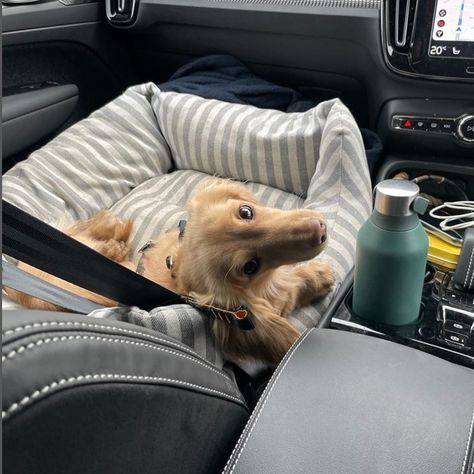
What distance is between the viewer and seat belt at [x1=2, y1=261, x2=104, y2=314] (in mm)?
807

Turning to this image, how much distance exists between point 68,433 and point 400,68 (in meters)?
1.46

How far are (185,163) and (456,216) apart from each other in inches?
35.3

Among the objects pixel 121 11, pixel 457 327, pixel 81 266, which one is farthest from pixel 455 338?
pixel 121 11

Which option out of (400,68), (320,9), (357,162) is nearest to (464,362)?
(357,162)

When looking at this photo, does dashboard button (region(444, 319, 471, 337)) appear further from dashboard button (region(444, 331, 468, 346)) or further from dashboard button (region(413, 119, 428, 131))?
dashboard button (region(413, 119, 428, 131))

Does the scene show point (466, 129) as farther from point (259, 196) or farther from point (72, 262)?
point (72, 262)

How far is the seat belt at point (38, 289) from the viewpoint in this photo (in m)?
0.81

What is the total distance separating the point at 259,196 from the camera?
5.50 ft

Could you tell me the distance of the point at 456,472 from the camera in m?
0.64

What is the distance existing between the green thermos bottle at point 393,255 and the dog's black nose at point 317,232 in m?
0.08

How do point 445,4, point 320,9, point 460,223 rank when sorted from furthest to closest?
1. point 320,9
2. point 445,4
3. point 460,223

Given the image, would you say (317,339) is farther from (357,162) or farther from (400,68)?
(400,68)

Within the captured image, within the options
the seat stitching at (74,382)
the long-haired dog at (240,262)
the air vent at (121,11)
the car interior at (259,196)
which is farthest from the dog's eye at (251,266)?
the air vent at (121,11)

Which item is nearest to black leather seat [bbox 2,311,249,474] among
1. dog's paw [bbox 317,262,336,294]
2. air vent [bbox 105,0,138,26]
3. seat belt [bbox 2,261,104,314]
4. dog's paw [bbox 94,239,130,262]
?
seat belt [bbox 2,261,104,314]
